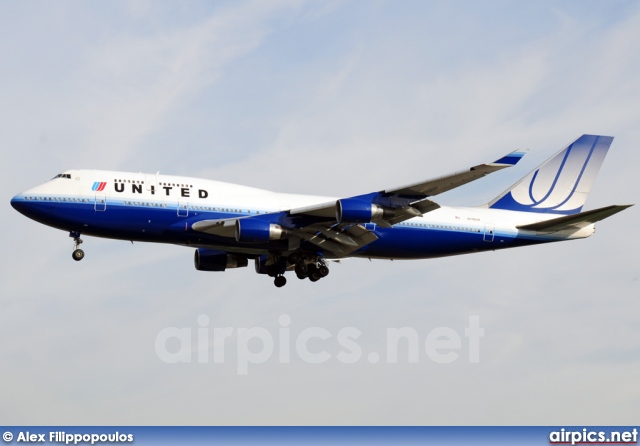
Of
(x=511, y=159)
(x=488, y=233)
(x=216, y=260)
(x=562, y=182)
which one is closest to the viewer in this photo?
(x=511, y=159)

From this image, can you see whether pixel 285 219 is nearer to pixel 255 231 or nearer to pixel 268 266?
pixel 255 231

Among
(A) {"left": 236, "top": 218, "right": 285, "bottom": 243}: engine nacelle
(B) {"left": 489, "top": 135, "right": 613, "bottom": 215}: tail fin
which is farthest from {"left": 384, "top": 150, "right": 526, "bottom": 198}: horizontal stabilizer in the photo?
(B) {"left": 489, "top": 135, "right": 613, "bottom": 215}: tail fin

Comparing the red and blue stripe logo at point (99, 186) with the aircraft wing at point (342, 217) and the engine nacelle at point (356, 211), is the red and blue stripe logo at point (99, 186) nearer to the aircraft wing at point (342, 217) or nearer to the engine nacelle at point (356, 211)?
the aircraft wing at point (342, 217)

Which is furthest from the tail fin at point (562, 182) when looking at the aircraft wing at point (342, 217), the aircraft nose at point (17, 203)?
the aircraft nose at point (17, 203)

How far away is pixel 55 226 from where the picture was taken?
147ft

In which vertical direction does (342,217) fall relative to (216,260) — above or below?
below

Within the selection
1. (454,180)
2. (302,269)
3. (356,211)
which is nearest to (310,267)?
(302,269)

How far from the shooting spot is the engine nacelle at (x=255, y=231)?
44.1 metres

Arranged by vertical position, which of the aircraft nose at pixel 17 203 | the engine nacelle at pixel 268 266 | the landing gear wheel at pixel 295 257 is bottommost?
the landing gear wheel at pixel 295 257

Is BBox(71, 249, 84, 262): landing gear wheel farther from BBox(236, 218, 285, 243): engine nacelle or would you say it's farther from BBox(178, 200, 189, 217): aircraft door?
BBox(236, 218, 285, 243): engine nacelle

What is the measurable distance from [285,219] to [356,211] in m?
3.77

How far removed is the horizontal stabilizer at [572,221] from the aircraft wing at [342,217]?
26.2ft

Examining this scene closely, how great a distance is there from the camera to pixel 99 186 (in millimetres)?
44594

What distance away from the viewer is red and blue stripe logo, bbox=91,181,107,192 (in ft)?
146
